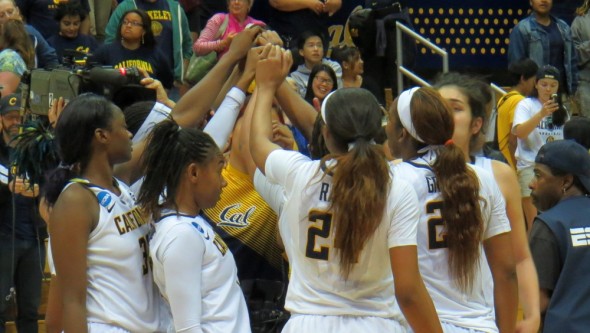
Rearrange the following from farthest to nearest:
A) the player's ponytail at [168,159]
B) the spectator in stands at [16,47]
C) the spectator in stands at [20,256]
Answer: the spectator in stands at [16,47]
the spectator in stands at [20,256]
the player's ponytail at [168,159]

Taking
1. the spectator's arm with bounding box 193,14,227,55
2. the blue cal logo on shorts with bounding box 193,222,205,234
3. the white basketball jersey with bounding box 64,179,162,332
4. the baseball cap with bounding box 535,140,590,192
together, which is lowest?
the spectator's arm with bounding box 193,14,227,55

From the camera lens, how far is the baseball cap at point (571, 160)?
203 inches

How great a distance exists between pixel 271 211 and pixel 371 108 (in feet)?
4.13

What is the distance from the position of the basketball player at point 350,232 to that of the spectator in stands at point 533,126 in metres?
6.60

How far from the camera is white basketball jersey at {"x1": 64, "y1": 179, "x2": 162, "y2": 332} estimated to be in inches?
152

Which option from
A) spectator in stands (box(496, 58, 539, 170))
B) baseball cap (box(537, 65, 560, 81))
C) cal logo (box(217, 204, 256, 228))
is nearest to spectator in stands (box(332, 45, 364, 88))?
spectator in stands (box(496, 58, 539, 170))

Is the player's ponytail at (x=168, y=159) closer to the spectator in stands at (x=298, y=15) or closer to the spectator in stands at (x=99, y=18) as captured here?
the spectator in stands at (x=298, y=15)

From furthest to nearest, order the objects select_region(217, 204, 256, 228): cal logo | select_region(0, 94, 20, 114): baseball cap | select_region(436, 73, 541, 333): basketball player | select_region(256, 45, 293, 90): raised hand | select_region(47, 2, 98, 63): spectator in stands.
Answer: select_region(47, 2, 98, 63): spectator in stands < select_region(0, 94, 20, 114): baseball cap < select_region(217, 204, 256, 228): cal logo < select_region(436, 73, 541, 333): basketball player < select_region(256, 45, 293, 90): raised hand

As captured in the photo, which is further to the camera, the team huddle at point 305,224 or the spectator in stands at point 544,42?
the spectator in stands at point 544,42

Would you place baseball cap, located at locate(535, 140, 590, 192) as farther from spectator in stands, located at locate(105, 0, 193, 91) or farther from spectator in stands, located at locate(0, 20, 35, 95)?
spectator in stands, located at locate(105, 0, 193, 91)

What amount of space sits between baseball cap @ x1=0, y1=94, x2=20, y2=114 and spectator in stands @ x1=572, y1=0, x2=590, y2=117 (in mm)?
7783

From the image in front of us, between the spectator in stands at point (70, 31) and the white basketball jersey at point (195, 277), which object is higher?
the white basketball jersey at point (195, 277)

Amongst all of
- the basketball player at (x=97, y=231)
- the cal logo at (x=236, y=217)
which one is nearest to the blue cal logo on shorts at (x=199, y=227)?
the basketball player at (x=97, y=231)

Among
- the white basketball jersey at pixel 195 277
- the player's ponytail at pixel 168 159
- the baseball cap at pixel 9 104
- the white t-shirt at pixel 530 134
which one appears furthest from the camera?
the white t-shirt at pixel 530 134
